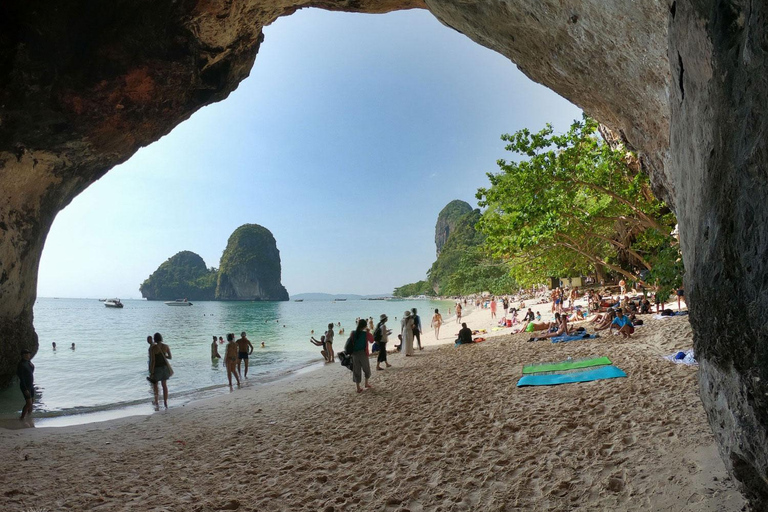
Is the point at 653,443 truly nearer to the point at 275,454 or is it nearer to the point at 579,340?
the point at 275,454

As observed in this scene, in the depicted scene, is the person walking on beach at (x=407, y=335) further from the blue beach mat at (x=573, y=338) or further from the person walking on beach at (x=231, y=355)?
the person walking on beach at (x=231, y=355)

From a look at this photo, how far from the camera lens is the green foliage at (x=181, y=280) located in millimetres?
136250

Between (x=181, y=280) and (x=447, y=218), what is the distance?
334 ft

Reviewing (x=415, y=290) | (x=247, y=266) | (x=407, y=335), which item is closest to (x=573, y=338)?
(x=407, y=335)

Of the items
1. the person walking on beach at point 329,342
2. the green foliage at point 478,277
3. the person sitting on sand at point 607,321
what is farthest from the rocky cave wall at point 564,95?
the green foliage at point 478,277

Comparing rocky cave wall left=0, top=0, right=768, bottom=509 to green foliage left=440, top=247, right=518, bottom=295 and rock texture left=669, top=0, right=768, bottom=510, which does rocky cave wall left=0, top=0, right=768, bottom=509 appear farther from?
green foliage left=440, top=247, right=518, bottom=295

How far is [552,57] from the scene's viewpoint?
6352mm

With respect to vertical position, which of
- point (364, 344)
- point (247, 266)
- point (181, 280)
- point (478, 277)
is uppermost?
point (247, 266)

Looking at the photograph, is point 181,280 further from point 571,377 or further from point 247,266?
point 571,377

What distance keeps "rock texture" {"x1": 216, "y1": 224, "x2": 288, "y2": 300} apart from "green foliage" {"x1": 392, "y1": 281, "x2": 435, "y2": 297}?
54.5m

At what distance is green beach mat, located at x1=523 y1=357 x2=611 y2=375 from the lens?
7.98 metres

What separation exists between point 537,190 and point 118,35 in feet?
41.5

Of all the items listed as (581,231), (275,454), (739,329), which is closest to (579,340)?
(581,231)

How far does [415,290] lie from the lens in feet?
520
